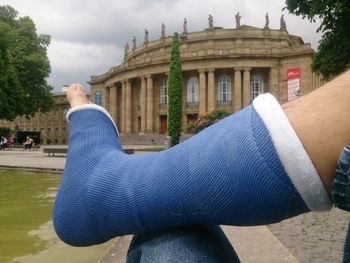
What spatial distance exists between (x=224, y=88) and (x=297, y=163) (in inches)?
2012

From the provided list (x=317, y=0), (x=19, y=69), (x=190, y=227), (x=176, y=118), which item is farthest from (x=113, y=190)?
(x=19, y=69)

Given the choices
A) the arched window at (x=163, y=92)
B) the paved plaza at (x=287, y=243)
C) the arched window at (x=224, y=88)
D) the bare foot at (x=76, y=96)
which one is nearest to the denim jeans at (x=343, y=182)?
the bare foot at (x=76, y=96)

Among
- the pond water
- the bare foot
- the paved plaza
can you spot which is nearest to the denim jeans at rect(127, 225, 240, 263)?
the bare foot

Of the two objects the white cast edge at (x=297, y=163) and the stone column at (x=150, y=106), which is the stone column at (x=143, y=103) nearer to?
the stone column at (x=150, y=106)

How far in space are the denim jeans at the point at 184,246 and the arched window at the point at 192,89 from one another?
51.6 m

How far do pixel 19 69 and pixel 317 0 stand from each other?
33.7 metres

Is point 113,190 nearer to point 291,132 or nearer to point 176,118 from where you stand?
point 291,132

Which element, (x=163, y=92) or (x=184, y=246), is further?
(x=163, y=92)

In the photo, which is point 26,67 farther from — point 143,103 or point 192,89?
point 192,89

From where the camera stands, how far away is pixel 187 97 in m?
53.1

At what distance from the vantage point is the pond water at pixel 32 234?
14.2ft

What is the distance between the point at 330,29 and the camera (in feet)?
53.6

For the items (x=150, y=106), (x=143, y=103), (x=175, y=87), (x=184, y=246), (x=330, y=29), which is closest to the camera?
(x=184, y=246)

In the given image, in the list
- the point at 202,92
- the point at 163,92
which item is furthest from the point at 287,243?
the point at 163,92
